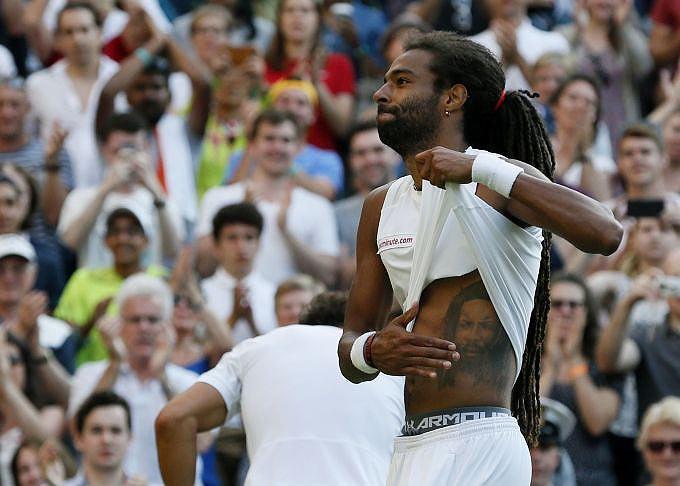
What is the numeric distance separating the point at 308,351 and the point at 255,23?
305 inches

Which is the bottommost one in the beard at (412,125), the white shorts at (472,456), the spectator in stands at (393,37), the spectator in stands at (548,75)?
the white shorts at (472,456)

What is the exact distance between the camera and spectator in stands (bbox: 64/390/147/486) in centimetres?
893

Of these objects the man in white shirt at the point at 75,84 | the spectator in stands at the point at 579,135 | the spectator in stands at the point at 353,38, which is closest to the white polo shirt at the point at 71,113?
the man in white shirt at the point at 75,84

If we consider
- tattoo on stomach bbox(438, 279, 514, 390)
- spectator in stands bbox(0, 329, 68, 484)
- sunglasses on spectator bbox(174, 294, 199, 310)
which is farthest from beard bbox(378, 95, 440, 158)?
sunglasses on spectator bbox(174, 294, 199, 310)

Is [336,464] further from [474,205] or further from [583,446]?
[583,446]

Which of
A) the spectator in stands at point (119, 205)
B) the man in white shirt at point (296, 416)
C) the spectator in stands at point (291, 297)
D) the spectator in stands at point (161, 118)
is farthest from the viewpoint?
the spectator in stands at point (161, 118)

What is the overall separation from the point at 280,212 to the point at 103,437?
2731mm

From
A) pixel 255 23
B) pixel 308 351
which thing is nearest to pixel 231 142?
pixel 255 23

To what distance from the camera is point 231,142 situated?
12.9 meters

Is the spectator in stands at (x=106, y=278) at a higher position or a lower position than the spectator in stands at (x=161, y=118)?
lower

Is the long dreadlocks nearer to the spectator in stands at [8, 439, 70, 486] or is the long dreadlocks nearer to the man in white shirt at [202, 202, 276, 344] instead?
the spectator in stands at [8, 439, 70, 486]

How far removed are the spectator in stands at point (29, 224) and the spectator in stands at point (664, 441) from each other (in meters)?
3.89

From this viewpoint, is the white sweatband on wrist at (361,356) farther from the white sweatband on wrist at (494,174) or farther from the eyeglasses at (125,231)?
the eyeglasses at (125,231)

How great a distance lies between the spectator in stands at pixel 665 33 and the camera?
14.2 m
